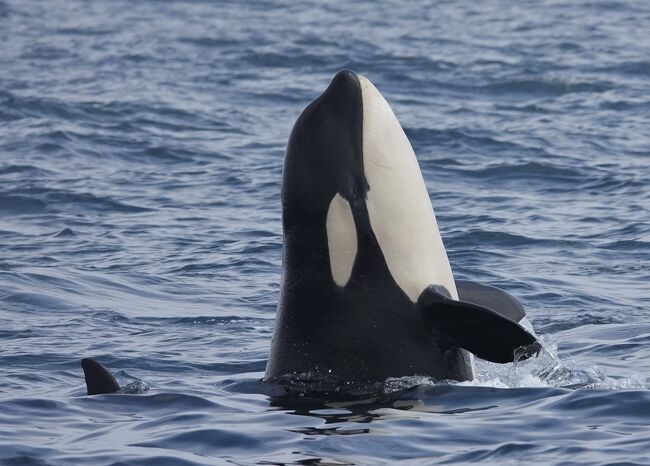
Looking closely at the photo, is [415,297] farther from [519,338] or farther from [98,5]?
[98,5]

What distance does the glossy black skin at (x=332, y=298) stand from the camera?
10430mm

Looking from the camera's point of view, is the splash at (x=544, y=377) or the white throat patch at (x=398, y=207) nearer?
the white throat patch at (x=398, y=207)

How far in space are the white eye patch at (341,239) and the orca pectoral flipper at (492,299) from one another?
1.18m

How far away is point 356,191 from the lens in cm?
1064

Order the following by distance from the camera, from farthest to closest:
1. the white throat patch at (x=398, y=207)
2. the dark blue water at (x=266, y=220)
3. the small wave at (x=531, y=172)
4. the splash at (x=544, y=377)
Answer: the small wave at (x=531, y=172), the splash at (x=544, y=377), the white throat patch at (x=398, y=207), the dark blue water at (x=266, y=220)

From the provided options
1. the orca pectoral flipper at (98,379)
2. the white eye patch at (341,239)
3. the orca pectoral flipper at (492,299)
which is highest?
the white eye patch at (341,239)

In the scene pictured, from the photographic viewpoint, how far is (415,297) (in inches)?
416

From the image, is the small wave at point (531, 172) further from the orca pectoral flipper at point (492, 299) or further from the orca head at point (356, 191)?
the orca head at point (356, 191)

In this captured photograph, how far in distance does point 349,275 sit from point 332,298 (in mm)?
196

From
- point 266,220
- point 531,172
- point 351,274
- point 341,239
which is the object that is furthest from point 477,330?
point 531,172

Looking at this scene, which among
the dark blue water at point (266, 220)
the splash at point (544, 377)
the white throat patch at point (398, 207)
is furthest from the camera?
the splash at point (544, 377)

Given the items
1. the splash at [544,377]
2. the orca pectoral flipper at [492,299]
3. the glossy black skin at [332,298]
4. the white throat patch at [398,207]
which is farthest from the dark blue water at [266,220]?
the white throat patch at [398,207]

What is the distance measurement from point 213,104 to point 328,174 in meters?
19.8

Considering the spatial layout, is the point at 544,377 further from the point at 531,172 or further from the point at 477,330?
the point at 531,172
